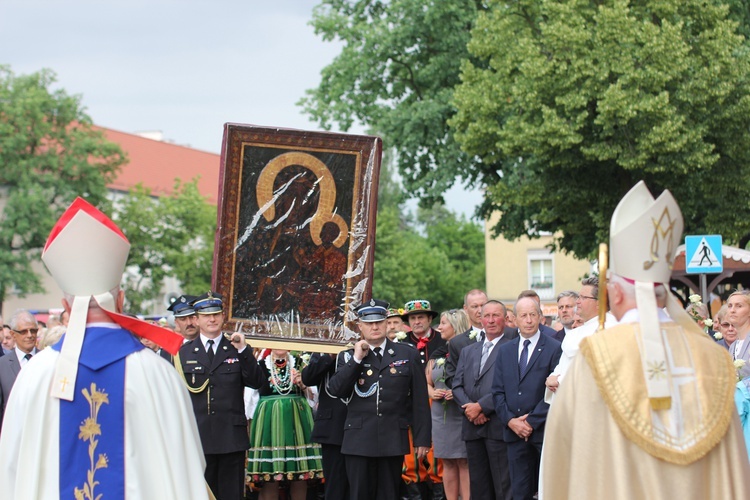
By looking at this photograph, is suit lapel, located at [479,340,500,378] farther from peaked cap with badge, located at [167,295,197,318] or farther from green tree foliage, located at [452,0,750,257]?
green tree foliage, located at [452,0,750,257]

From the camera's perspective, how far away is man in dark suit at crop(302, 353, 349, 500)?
1052 centimetres

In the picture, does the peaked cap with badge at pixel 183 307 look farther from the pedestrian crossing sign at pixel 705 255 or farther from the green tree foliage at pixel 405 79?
the green tree foliage at pixel 405 79

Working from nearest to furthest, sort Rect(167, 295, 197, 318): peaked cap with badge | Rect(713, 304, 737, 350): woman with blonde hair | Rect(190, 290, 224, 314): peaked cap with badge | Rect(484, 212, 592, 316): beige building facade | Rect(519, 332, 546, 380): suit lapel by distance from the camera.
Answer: Rect(190, 290, 224, 314): peaked cap with badge, Rect(519, 332, 546, 380): suit lapel, Rect(167, 295, 197, 318): peaked cap with badge, Rect(713, 304, 737, 350): woman with blonde hair, Rect(484, 212, 592, 316): beige building facade

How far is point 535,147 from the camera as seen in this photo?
24469 mm

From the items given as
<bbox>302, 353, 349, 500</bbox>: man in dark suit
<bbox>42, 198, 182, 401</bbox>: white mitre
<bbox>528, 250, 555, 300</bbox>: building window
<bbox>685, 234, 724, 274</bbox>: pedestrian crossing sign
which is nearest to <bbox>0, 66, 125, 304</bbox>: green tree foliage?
<bbox>528, 250, 555, 300</bbox>: building window

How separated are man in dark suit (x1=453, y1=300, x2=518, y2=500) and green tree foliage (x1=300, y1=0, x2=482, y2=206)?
18060mm

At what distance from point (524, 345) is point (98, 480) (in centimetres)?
498

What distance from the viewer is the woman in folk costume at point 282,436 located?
11484 mm

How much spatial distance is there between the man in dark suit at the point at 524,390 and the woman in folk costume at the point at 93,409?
4289 millimetres

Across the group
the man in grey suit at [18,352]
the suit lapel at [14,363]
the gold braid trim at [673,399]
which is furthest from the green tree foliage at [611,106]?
the gold braid trim at [673,399]

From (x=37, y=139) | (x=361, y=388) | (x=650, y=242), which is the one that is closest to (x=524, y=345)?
(x=361, y=388)

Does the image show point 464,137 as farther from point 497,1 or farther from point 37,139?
point 37,139

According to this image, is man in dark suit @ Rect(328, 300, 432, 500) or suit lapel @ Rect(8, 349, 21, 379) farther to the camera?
suit lapel @ Rect(8, 349, 21, 379)

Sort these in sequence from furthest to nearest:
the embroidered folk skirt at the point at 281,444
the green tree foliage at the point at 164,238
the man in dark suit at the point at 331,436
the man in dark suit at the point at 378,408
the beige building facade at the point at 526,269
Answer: the beige building facade at the point at 526,269
the green tree foliage at the point at 164,238
the embroidered folk skirt at the point at 281,444
the man in dark suit at the point at 331,436
the man in dark suit at the point at 378,408
